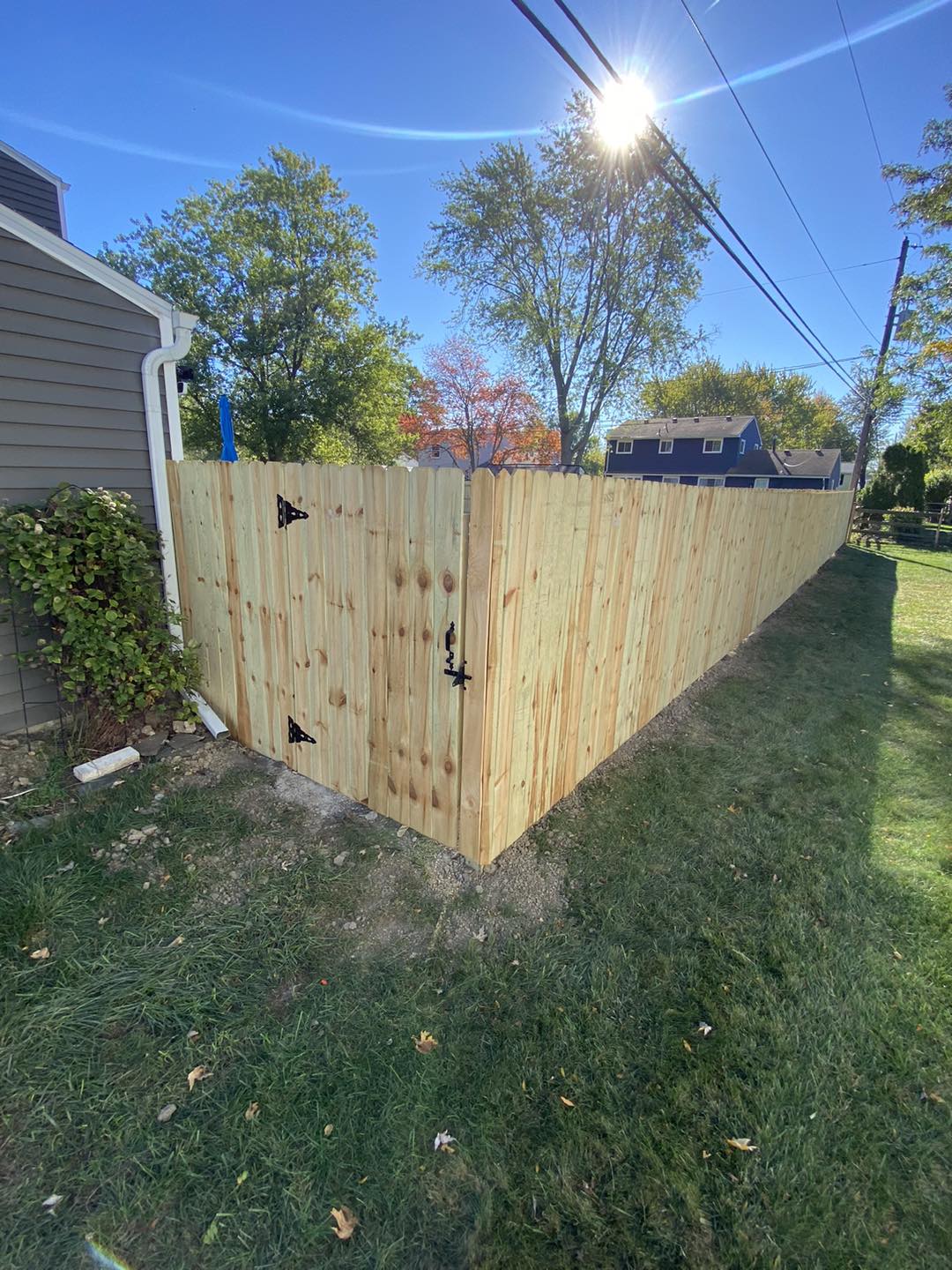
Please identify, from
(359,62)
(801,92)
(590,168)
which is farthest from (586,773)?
(590,168)

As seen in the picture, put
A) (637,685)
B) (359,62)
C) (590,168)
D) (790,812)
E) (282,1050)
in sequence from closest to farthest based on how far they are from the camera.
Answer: (282,1050) < (790,812) < (637,685) < (359,62) < (590,168)

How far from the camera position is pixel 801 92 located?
6.25 m

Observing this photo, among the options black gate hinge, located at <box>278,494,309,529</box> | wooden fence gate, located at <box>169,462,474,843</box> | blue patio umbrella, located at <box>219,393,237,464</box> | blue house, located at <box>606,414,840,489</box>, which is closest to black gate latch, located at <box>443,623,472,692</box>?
wooden fence gate, located at <box>169,462,474,843</box>

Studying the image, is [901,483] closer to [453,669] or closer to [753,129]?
[753,129]

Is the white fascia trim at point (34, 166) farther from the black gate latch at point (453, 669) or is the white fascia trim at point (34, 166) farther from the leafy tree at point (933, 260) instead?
the leafy tree at point (933, 260)

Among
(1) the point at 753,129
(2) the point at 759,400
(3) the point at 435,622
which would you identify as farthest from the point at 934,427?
(2) the point at 759,400

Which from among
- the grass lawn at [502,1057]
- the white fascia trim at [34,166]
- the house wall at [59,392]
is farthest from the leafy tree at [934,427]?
the white fascia trim at [34,166]

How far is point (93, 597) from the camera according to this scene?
311 centimetres

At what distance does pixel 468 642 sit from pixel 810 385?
56599 millimetres

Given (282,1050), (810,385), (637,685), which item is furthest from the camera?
(810,385)

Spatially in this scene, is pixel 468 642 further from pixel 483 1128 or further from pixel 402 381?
pixel 402 381

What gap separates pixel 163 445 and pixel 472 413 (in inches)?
1024

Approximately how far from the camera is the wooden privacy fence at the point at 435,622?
216cm

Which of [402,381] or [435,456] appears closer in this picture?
[402,381]
